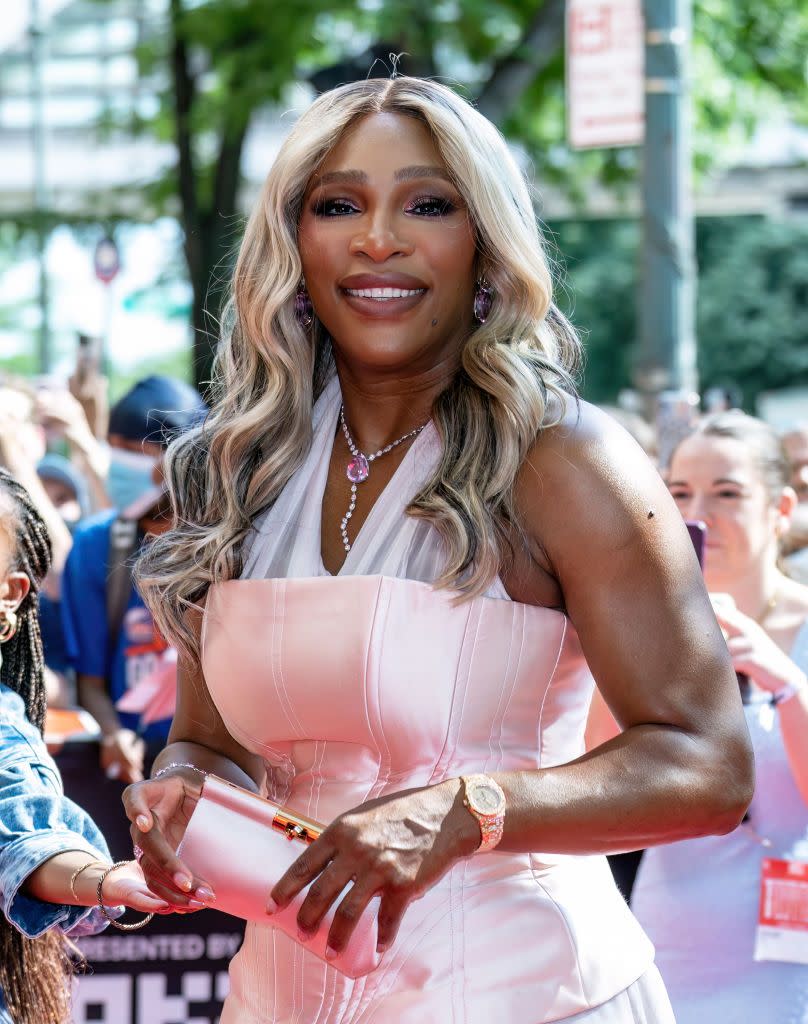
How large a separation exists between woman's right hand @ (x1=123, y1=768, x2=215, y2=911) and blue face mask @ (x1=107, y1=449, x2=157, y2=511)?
14.6 ft

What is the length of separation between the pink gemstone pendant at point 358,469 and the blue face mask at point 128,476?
4253 millimetres

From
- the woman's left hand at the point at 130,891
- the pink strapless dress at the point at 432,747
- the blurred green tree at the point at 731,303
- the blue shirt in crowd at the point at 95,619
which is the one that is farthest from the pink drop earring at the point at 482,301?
the blurred green tree at the point at 731,303

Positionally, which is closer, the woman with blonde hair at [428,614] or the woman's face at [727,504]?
the woman with blonde hair at [428,614]

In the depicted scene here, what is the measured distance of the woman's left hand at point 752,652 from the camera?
3.29 metres

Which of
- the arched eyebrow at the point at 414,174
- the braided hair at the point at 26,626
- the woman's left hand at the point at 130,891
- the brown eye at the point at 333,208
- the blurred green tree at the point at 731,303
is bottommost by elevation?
the blurred green tree at the point at 731,303

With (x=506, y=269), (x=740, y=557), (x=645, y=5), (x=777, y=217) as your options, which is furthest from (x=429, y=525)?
(x=777, y=217)

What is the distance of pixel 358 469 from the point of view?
2391 mm

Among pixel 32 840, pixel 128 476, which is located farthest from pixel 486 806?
pixel 128 476

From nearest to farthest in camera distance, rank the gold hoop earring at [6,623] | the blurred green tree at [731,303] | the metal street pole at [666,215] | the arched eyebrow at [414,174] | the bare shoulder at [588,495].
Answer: the bare shoulder at [588,495]
the arched eyebrow at [414,174]
the gold hoop earring at [6,623]
the metal street pole at [666,215]
the blurred green tree at [731,303]

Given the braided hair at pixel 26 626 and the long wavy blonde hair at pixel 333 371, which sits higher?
the long wavy blonde hair at pixel 333 371

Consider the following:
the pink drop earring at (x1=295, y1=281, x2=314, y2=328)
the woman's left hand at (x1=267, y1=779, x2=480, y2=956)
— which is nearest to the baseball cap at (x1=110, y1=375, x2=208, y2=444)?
the pink drop earring at (x1=295, y1=281, x2=314, y2=328)

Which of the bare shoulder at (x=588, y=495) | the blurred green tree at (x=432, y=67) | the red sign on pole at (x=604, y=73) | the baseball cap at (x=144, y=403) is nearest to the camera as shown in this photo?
the bare shoulder at (x=588, y=495)

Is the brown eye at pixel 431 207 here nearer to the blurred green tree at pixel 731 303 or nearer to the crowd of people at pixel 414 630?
the crowd of people at pixel 414 630

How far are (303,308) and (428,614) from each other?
67 cm
